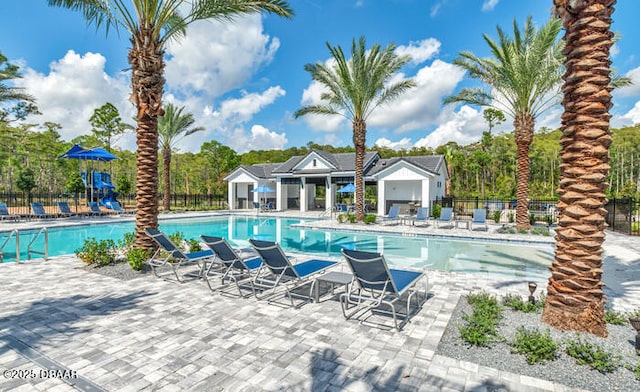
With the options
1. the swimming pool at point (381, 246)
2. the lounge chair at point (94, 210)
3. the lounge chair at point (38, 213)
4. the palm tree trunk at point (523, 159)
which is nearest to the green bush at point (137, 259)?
the swimming pool at point (381, 246)

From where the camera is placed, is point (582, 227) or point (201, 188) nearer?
point (582, 227)

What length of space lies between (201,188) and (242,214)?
68.7 ft

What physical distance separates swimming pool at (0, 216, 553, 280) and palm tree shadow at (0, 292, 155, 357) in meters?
6.22

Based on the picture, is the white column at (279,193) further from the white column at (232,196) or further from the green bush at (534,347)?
the green bush at (534,347)

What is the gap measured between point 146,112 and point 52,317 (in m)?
5.08

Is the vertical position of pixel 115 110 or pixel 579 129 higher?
pixel 115 110

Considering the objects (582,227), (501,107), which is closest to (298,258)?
(582,227)

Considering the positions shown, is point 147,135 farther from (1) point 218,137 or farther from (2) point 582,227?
(1) point 218,137

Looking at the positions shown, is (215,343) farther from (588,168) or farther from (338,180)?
(338,180)

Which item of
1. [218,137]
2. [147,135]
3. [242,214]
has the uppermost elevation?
[218,137]

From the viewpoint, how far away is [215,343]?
4082 millimetres

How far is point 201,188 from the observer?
150 feet

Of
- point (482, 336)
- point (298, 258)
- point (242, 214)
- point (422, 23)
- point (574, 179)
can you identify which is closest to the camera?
point (482, 336)

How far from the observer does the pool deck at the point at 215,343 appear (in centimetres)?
324
